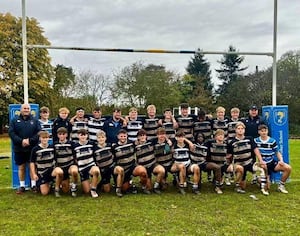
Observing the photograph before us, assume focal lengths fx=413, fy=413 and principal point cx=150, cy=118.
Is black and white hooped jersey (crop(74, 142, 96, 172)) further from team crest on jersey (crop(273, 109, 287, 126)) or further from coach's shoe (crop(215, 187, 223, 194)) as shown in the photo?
team crest on jersey (crop(273, 109, 287, 126))

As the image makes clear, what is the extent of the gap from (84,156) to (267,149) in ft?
10.3

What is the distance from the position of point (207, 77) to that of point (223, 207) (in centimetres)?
4022

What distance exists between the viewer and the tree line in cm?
2702

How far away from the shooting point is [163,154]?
23.1 feet

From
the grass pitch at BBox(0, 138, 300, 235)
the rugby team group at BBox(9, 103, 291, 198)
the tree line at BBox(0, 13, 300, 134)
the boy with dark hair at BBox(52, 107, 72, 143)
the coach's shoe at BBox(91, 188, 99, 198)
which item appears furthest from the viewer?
the tree line at BBox(0, 13, 300, 134)

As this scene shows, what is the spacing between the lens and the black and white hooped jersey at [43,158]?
6.75 meters

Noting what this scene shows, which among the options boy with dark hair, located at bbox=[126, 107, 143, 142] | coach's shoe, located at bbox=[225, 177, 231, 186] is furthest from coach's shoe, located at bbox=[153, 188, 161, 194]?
coach's shoe, located at bbox=[225, 177, 231, 186]

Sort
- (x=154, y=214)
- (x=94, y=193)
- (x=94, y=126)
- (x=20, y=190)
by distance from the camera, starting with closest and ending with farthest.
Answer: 1. (x=154, y=214)
2. (x=94, y=193)
3. (x=20, y=190)
4. (x=94, y=126)

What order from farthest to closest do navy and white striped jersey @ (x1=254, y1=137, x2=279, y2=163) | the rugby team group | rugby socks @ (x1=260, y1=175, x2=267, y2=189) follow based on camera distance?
navy and white striped jersey @ (x1=254, y1=137, x2=279, y2=163)
rugby socks @ (x1=260, y1=175, x2=267, y2=189)
the rugby team group

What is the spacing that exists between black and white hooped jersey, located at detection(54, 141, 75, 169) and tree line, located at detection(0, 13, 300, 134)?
1778 centimetres

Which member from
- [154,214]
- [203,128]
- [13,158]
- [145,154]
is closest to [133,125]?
[145,154]

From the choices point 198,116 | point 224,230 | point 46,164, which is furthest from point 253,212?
point 46,164

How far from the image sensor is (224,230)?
191 inches

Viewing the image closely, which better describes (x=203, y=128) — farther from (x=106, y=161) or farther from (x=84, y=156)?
(x=84, y=156)
